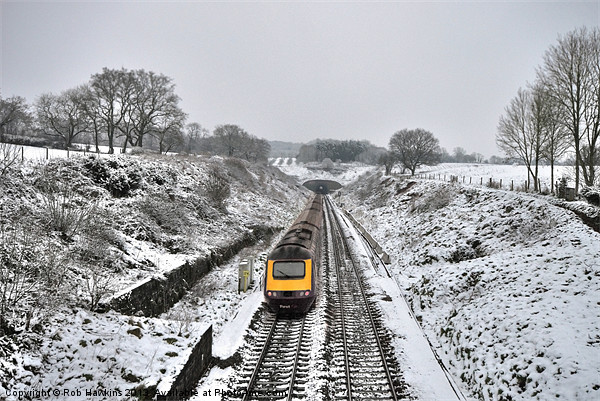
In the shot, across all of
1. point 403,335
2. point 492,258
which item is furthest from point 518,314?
point 492,258

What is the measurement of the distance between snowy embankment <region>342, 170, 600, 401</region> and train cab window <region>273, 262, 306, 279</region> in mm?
5291

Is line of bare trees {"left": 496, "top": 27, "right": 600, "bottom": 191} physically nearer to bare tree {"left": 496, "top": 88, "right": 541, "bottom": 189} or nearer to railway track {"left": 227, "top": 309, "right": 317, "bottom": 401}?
bare tree {"left": 496, "top": 88, "right": 541, "bottom": 189}

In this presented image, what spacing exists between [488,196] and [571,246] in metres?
11.4

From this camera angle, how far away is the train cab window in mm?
12094

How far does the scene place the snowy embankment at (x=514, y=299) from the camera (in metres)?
7.30

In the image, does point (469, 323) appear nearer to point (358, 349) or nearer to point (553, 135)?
point (358, 349)

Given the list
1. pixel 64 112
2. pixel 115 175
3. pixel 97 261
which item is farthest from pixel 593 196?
pixel 64 112

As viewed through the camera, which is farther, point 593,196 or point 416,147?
point 416,147

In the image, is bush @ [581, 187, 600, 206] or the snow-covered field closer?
the snow-covered field

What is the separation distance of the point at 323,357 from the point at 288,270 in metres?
3.58

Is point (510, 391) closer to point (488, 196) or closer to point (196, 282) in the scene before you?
point (196, 282)

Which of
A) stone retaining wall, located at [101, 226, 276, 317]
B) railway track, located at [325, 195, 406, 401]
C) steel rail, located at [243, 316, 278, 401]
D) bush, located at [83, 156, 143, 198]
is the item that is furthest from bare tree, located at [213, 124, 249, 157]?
steel rail, located at [243, 316, 278, 401]

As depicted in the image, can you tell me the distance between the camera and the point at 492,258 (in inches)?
535

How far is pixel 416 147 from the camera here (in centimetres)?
6925
